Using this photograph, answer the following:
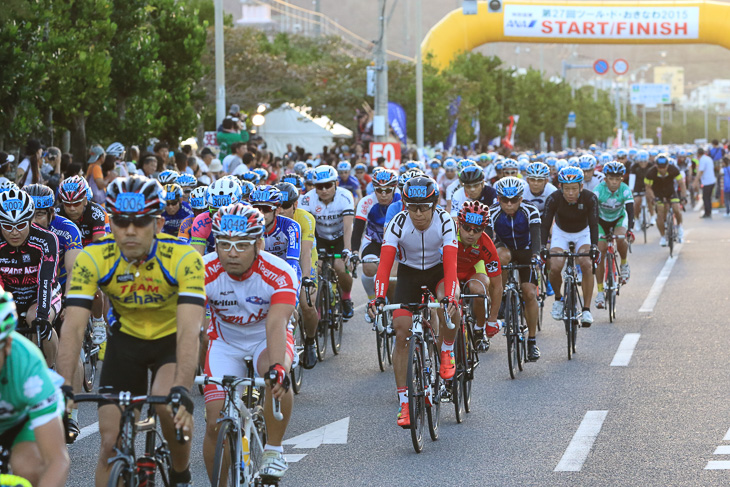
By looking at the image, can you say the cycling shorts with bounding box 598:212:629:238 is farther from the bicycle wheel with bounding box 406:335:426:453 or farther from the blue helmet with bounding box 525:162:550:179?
the bicycle wheel with bounding box 406:335:426:453

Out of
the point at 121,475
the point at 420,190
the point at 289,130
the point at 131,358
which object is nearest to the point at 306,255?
the point at 420,190

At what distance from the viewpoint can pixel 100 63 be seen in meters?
21.3

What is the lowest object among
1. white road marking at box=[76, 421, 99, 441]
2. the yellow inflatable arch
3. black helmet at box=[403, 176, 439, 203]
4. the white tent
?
white road marking at box=[76, 421, 99, 441]

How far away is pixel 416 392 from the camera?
8.64 m

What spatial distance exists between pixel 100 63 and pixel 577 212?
10339 millimetres

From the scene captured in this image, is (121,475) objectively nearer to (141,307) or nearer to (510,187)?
(141,307)

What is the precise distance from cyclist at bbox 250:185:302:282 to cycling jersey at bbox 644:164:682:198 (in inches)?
571

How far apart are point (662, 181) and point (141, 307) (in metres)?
19.2

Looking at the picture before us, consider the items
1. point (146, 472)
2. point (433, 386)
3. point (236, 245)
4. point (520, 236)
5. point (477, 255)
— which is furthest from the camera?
point (520, 236)

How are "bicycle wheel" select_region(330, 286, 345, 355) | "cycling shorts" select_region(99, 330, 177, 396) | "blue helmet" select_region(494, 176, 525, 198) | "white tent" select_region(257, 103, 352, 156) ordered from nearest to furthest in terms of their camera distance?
1. "cycling shorts" select_region(99, 330, 177, 396)
2. "blue helmet" select_region(494, 176, 525, 198)
3. "bicycle wheel" select_region(330, 286, 345, 355)
4. "white tent" select_region(257, 103, 352, 156)

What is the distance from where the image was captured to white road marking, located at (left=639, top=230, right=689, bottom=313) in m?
16.5

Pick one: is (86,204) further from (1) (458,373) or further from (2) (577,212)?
(2) (577,212)

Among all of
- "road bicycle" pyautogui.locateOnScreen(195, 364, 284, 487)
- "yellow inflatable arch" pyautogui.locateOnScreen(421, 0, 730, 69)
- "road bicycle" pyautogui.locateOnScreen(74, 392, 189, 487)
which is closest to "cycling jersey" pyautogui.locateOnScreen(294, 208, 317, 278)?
"road bicycle" pyautogui.locateOnScreen(195, 364, 284, 487)

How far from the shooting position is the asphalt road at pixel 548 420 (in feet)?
26.3
